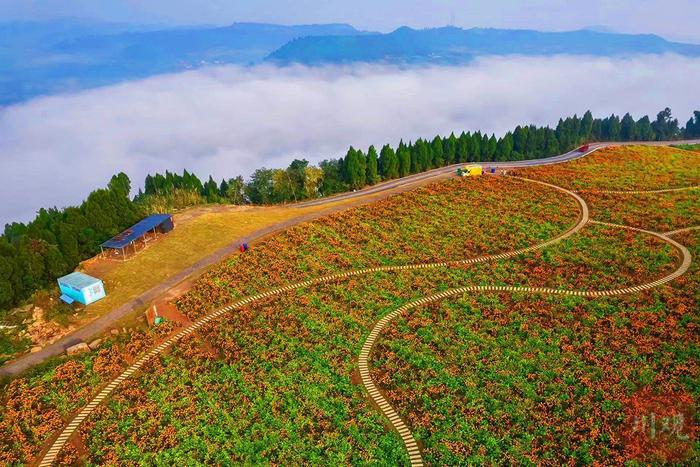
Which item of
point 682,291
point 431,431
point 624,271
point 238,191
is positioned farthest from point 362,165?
point 431,431

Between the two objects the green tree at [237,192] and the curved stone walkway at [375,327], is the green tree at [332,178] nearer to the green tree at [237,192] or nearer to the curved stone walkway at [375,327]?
the green tree at [237,192]

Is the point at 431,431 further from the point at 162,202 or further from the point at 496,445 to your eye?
the point at 162,202

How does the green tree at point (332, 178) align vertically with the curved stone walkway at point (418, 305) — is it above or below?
above

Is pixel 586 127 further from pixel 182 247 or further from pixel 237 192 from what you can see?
pixel 182 247

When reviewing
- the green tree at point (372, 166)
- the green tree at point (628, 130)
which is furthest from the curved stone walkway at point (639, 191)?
the green tree at point (628, 130)

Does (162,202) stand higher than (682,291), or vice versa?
(162,202)
